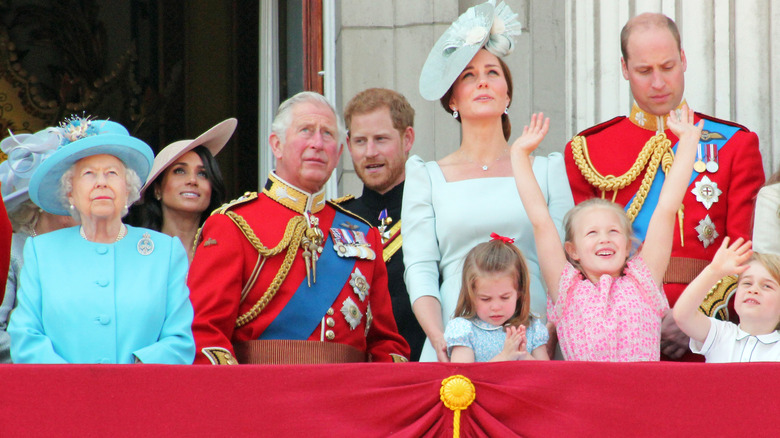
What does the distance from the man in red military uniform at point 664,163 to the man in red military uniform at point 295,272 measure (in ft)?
2.43

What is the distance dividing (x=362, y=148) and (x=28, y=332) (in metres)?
1.72

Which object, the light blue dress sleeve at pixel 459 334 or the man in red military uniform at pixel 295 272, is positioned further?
the man in red military uniform at pixel 295 272

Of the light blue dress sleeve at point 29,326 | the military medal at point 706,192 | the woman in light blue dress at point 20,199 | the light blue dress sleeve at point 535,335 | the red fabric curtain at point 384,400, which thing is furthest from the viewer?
the military medal at point 706,192

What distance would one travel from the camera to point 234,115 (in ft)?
25.2

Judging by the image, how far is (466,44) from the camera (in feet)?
13.8

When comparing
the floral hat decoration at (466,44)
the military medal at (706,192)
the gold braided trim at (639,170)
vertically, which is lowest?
the military medal at (706,192)

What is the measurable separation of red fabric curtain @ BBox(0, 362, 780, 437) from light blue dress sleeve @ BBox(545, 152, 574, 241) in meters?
0.86

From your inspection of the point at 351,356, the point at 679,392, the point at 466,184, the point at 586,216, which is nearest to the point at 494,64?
the point at 466,184

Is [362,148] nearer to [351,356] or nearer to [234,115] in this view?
[351,356]

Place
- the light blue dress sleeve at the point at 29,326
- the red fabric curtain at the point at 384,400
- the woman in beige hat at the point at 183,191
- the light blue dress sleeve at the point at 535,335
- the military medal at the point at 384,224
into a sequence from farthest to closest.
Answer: the military medal at the point at 384,224 → the woman in beige hat at the point at 183,191 → the light blue dress sleeve at the point at 535,335 → the light blue dress sleeve at the point at 29,326 → the red fabric curtain at the point at 384,400

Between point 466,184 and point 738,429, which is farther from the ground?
point 466,184

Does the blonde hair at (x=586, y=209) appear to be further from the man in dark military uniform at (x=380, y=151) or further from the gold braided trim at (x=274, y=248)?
the man in dark military uniform at (x=380, y=151)

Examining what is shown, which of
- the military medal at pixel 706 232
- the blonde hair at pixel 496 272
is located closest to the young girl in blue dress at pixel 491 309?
the blonde hair at pixel 496 272

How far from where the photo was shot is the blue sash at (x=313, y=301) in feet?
13.3
